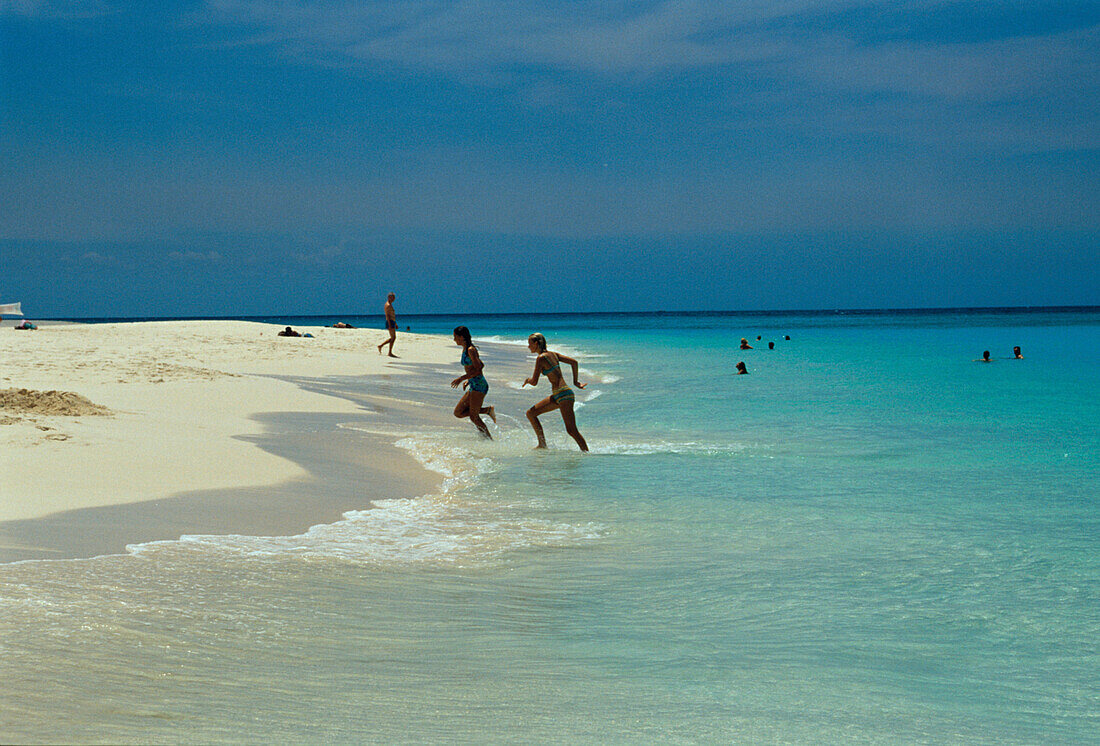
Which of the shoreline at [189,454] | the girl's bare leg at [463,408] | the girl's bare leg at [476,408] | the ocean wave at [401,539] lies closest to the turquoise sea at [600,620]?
the ocean wave at [401,539]

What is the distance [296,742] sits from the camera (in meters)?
3.90

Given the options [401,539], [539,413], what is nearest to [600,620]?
[401,539]

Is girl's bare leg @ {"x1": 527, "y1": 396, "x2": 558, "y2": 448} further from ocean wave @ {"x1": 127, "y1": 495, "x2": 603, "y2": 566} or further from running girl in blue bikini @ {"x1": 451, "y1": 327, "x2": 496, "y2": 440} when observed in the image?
ocean wave @ {"x1": 127, "y1": 495, "x2": 603, "y2": 566}

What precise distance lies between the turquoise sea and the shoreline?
0.57 meters

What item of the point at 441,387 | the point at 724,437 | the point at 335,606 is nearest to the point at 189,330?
the point at 441,387

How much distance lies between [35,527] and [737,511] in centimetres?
632

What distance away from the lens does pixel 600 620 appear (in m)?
5.75

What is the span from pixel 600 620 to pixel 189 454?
637 cm

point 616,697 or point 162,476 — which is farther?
point 162,476

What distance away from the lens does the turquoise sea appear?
4.27 meters

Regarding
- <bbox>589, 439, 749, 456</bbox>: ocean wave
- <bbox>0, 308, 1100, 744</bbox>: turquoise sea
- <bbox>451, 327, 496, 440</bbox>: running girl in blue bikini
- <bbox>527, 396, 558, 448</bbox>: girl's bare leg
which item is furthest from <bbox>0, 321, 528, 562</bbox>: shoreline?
<bbox>589, 439, 749, 456</bbox>: ocean wave

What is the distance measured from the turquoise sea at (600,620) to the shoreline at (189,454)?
0.57 m

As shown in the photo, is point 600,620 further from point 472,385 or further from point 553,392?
point 472,385

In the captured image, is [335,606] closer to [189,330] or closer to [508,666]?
[508,666]
